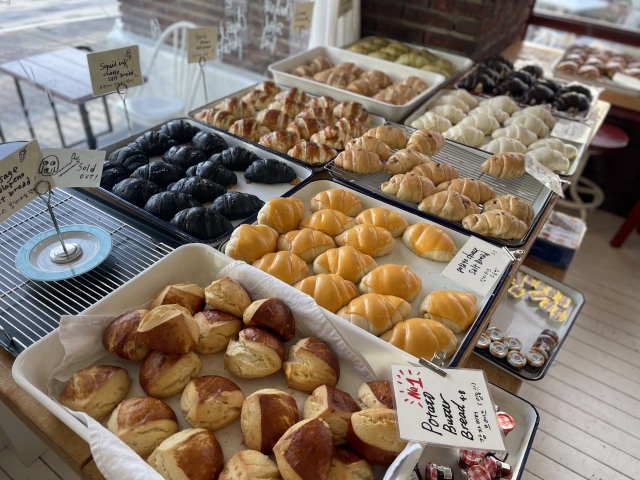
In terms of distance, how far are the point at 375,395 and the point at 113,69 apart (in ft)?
4.54

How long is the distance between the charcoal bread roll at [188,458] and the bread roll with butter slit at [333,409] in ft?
0.63

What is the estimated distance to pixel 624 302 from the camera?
9.73 ft

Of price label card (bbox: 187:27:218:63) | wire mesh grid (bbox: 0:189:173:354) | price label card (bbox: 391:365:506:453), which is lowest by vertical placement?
wire mesh grid (bbox: 0:189:173:354)

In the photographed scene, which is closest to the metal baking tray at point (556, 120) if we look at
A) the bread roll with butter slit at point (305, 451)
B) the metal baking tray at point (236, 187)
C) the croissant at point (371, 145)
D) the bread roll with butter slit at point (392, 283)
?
the croissant at point (371, 145)

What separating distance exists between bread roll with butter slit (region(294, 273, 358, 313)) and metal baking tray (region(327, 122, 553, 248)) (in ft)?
1.54

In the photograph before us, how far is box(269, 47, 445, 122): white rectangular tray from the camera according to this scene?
7.27 ft

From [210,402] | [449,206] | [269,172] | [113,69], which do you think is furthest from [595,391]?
[113,69]

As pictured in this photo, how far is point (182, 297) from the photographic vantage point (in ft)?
3.61

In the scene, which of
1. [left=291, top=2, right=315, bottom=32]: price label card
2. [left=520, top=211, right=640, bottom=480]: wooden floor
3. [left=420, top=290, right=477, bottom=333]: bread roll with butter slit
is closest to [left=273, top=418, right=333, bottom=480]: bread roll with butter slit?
[left=420, top=290, right=477, bottom=333]: bread roll with butter slit

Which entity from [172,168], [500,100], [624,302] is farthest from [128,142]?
[624,302]

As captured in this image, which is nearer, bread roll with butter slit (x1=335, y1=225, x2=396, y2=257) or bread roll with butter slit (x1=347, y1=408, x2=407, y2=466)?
bread roll with butter slit (x1=347, y1=408, x2=407, y2=466)

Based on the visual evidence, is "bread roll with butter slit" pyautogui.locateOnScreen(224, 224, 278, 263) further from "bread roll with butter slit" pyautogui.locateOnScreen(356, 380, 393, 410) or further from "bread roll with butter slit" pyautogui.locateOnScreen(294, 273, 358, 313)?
"bread roll with butter slit" pyautogui.locateOnScreen(356, 380, 393, 410)

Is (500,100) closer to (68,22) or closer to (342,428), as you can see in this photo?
(342,428)

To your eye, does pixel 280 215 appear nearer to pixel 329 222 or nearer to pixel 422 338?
pixel 329 222
